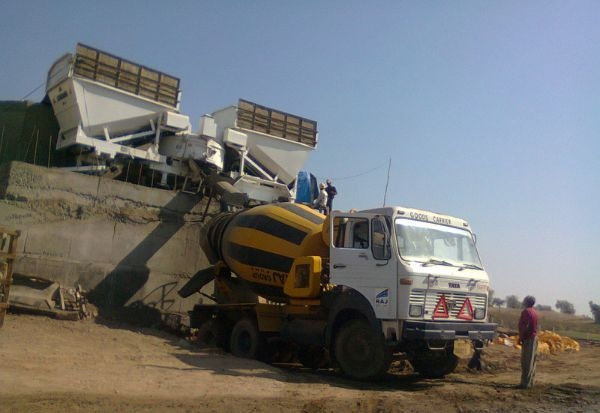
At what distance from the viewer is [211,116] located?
19781mm

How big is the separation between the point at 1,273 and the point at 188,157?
318 inches

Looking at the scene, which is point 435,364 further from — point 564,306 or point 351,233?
point 564,306

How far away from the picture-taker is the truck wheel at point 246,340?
11812 millimetres

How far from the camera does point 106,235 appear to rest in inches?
598

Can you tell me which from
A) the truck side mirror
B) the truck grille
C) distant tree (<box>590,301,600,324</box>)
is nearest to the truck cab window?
the truck side mirror

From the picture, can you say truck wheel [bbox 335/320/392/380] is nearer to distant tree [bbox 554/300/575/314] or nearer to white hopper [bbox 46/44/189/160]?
white hopper [bbox 46/44/189/160]

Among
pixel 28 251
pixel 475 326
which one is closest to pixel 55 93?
pixel 28 251

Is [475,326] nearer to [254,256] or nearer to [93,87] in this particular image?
[254,256]

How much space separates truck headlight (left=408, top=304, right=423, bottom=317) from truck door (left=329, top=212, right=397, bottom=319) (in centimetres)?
26

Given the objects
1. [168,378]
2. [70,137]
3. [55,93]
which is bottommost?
[168,378]

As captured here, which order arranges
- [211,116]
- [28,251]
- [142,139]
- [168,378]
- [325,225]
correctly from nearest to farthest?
[168,378] → [325,225] → [28,251] → [142,139] → [211,116]

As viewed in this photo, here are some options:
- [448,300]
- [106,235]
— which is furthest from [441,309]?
[106,235]

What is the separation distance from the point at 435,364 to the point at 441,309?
1.98 metres

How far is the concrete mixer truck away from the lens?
9.12m
